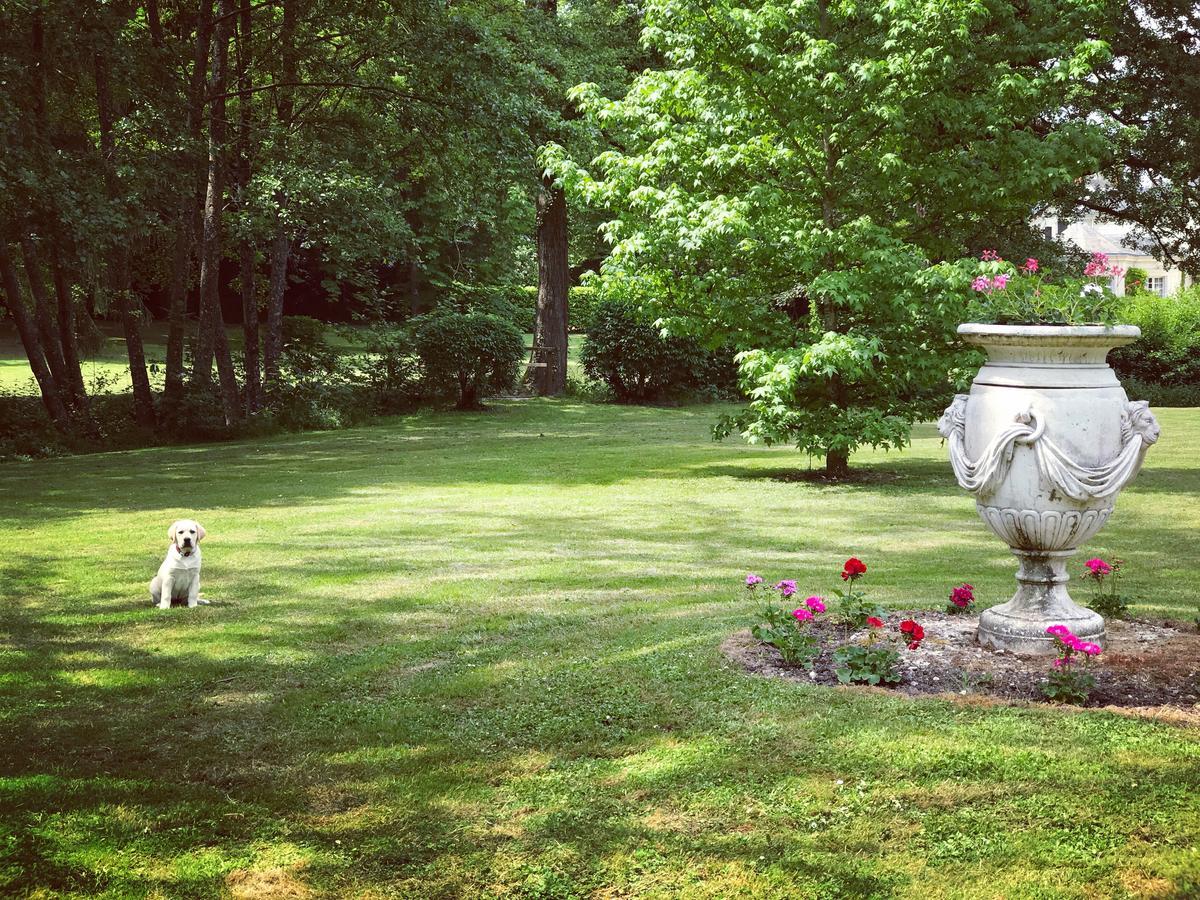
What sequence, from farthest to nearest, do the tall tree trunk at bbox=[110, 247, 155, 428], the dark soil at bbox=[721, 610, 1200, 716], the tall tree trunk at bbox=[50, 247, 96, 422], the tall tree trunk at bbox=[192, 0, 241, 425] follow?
1. the tall tree trunk at bbox=[110, 247, 155, 428]
2. the tall tree trunk at bbox=[50, 247, 96, 422]
3. the tall tree trunk at bbox=[192, 0, 241, 425]
4. the dark soil at bbox=[721, 610, 1200, 716]

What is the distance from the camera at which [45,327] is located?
19.1 m

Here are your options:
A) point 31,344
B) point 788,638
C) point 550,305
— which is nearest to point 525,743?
point 788,638

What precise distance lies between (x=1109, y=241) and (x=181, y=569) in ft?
157

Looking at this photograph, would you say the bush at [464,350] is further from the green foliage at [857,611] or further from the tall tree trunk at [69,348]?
the green foliage at [857,611]

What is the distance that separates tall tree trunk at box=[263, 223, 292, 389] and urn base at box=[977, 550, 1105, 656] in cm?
1837

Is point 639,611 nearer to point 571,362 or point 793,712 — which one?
point 793,712

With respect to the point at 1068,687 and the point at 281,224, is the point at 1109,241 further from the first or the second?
the point at 1068,687

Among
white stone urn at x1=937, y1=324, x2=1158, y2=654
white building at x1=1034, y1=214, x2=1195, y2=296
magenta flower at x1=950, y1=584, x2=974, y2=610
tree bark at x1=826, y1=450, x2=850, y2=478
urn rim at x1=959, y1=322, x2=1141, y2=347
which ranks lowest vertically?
magenta flower at x1=950, y1=584, x2=974, y2=610

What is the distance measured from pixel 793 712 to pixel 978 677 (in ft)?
3.74

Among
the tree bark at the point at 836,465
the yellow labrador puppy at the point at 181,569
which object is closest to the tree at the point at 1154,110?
the tree bark at the point at 836,465

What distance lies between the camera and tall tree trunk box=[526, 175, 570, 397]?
88.2 ft

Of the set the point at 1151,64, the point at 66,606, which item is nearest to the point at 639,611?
the point at 66,606

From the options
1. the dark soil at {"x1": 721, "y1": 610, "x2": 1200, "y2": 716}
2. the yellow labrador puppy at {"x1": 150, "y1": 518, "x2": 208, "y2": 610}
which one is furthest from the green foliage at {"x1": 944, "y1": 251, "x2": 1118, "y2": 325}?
the yellow labrador puppy at {"x1": 150, "y1": 518, "x2": 208, "y2": 610}

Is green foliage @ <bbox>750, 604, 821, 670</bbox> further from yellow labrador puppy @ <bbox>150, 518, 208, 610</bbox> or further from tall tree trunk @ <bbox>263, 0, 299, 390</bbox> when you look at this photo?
tall tree trunk @ <bbox>263, 0, 299, 390</bbox>
